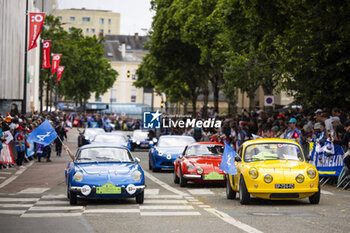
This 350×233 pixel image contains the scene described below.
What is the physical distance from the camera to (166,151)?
26.9 meters

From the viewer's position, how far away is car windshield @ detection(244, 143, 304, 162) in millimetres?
15618

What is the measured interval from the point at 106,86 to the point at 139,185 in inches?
3817

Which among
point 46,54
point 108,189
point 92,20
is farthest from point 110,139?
point 92,20

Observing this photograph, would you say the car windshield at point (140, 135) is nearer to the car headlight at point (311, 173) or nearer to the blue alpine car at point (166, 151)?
the blue alpine car at point (166, 151)

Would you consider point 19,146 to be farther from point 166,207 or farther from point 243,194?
point 243,194

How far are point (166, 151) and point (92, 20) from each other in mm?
150479

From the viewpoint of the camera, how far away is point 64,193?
18.2 m

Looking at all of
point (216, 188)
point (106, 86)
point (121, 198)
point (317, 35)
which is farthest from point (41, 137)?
point (106, 86)

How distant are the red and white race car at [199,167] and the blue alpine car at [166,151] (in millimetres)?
5177

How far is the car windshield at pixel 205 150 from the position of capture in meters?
21.2

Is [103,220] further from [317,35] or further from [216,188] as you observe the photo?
[317,35]

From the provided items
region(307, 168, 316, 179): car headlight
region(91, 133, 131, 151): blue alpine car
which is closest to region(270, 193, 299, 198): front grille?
region(307, 168, 316, 179): car headlight

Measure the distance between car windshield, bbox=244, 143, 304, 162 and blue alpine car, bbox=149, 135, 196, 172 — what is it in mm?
10845

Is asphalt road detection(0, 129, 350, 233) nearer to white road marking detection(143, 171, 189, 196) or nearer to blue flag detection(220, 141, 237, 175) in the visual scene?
white road marking detection(143, 171, 189, 196)
